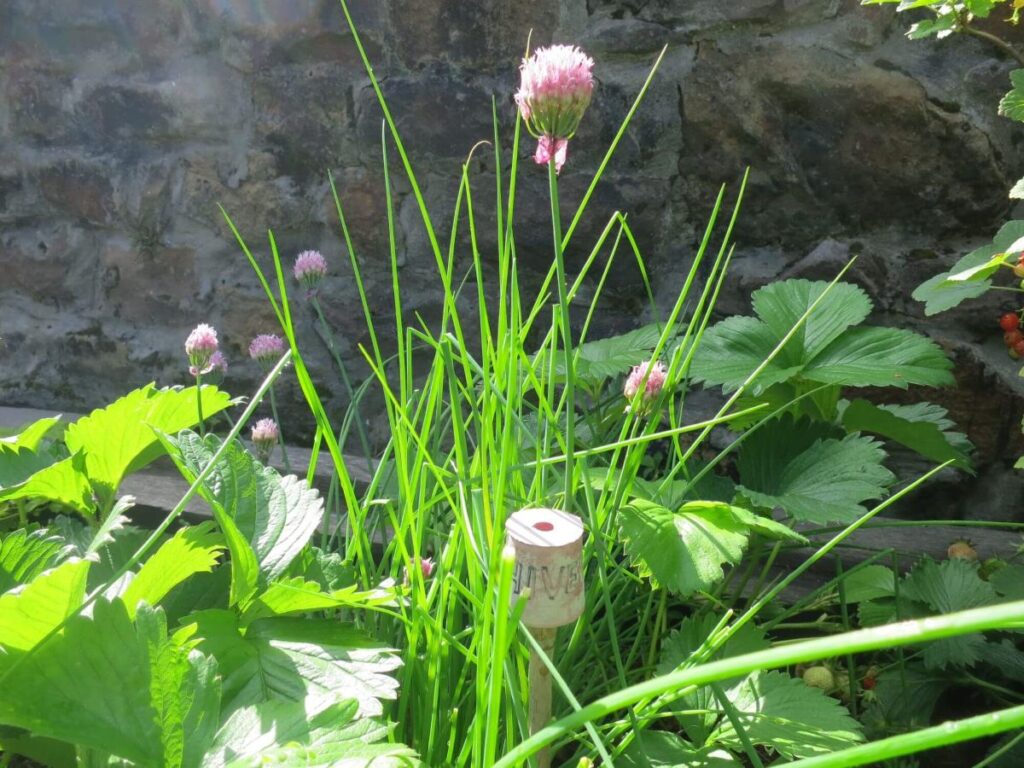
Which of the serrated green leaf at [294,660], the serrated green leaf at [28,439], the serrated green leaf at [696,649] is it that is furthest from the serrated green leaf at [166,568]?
the serrated green leaf at [696,649]

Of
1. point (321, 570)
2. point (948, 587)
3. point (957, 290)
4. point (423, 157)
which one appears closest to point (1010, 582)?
point (948, 587)

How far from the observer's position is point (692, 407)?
4.61ft

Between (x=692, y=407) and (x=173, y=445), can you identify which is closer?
Result: (x=173, y=445)

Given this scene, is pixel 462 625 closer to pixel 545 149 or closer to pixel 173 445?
pixel 173 445

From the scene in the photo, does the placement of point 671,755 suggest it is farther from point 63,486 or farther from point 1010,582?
point 63,486

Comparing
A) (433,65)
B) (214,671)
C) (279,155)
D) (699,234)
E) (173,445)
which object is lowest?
(214,671)

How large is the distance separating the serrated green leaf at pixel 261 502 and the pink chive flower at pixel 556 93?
321mm

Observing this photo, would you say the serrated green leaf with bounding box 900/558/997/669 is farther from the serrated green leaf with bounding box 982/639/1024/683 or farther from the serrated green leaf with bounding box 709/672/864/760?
the serrated green leaf with bounding box 709/672/864/760

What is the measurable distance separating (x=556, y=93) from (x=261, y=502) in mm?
376

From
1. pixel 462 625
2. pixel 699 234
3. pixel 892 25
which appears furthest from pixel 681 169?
pixel 462 625

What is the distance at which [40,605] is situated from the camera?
1.79ft

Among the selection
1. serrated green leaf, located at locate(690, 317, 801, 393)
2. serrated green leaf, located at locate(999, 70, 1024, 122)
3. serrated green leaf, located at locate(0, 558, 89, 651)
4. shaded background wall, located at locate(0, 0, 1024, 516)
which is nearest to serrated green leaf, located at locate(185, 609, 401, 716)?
serrated green leaf, located at locate(0, 558, 89, 651)

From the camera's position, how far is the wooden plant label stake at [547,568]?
538mm

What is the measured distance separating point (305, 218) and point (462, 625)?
93 cm
